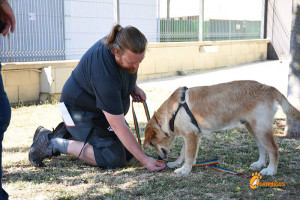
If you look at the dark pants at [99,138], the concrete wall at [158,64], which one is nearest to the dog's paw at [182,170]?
the dark pants at [99,138]

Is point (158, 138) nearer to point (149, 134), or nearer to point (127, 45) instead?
point (149, 134)

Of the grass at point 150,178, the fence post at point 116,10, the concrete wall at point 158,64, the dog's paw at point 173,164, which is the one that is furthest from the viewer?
the fence post at point 116,10

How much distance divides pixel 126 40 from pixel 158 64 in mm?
8991

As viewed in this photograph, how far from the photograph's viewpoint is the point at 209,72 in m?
14.1

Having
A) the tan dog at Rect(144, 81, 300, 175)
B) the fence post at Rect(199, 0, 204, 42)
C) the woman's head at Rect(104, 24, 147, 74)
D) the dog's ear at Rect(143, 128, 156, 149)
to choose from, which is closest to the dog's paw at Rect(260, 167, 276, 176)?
the tan dog at Rect(144, 81, 300, 175)

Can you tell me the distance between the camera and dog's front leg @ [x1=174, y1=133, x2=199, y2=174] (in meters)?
4.05

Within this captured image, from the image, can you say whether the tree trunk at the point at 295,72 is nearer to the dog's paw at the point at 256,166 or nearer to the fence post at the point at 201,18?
the dog's paw at the point at 256,166

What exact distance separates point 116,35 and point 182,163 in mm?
1714

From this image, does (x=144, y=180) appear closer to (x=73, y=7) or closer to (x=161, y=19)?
(x=73, y=7)

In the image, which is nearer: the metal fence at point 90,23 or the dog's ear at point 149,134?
the dog's ear at point 149,134

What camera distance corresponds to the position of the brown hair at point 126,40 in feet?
11.6

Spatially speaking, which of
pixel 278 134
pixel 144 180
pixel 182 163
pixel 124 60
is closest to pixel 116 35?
pixel 124 60

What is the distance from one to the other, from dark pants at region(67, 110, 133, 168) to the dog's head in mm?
333

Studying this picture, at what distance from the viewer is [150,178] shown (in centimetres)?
384
